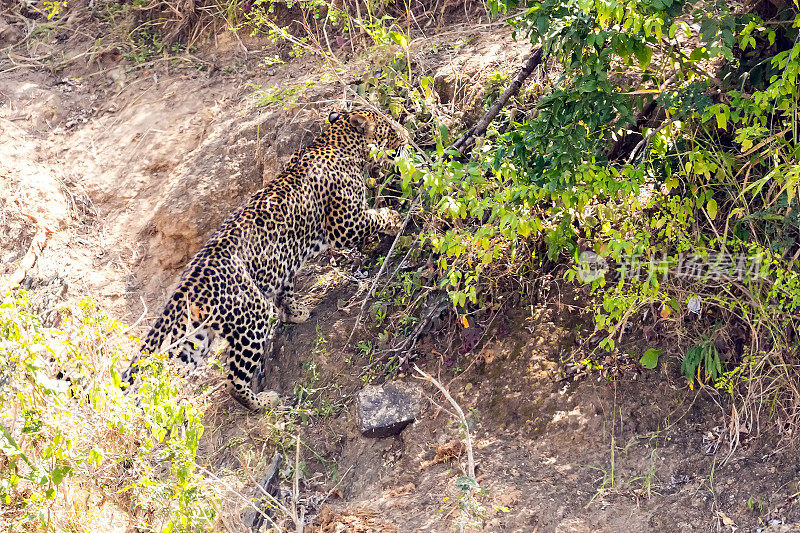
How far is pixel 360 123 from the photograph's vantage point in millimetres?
7836

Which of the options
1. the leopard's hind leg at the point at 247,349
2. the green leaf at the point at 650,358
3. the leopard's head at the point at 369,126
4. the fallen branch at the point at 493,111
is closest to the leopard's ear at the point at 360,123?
the leopard's head at the point at 369,126

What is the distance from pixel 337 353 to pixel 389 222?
133 cm

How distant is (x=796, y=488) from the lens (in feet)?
14.8

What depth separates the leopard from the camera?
21.0ft

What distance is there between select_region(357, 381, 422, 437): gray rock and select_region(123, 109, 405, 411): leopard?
3.14 ft

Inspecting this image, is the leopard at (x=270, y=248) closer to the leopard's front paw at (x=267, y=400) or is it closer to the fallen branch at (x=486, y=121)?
the leopard's front paw at (x=267, y=400)

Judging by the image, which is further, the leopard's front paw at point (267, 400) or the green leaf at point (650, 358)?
the leopard's front paw at point (267, 400)

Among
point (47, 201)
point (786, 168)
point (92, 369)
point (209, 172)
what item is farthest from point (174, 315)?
point (786, 168)

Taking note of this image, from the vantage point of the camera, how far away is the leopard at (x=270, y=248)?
641 cm

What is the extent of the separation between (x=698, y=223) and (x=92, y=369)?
12.1ft

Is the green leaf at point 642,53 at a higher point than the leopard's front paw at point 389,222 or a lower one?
higher

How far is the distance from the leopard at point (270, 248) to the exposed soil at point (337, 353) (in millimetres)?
290

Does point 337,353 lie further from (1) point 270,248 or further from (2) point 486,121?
(2) point 486,121

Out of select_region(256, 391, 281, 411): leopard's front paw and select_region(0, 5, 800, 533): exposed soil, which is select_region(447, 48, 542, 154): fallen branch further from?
select_region(256, 391, 281, 411): leopard's front paw
